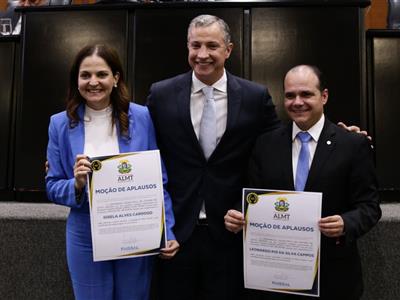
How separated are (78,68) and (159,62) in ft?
3.57

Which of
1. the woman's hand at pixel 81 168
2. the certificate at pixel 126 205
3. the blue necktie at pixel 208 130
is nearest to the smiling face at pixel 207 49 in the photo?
the blue necktie at pixel 208 130

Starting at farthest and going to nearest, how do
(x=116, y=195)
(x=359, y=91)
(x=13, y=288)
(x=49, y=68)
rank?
(x=49, y=68) → (x=359, y=91) → (x=13, y=288) → (x=116, y=195)

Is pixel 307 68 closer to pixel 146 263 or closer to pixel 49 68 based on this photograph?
pixel 146 263

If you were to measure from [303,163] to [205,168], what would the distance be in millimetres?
340

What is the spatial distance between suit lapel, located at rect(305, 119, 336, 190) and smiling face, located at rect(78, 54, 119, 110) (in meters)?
0.71

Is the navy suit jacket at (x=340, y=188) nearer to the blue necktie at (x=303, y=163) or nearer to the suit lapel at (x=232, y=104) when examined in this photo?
A: the blue necktie at (x=303, y=163)

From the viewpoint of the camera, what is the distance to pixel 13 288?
1.97 meters

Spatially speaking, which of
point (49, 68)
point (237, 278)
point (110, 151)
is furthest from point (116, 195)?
point (49, 68)

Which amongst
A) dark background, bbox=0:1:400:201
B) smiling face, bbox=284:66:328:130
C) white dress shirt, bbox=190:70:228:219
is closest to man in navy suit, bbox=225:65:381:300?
smiling face, bbox=284:66:328:130

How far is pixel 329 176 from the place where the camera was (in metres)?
1.26

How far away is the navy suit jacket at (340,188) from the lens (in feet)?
4.14

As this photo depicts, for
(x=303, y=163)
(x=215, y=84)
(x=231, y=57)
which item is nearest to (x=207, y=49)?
(x=215, y=84)

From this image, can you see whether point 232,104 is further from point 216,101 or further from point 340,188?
point 340,188

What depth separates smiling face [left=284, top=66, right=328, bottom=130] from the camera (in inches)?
51.3
